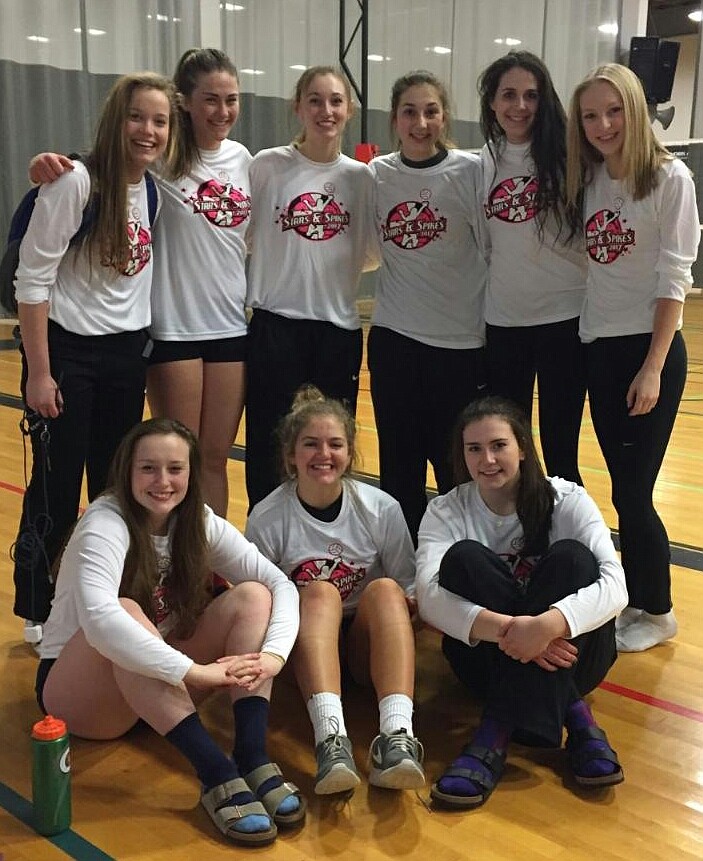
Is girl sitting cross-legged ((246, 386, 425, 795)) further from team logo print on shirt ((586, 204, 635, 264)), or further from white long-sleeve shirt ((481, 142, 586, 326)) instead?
team logo print on shirt ((586, 204, 635, 264))

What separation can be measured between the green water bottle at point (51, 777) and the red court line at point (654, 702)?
125cm

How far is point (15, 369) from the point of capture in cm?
650

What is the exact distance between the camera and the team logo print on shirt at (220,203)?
2471mm

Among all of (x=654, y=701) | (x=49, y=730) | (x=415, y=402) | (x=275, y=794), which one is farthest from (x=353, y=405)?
(x=49, y=730)

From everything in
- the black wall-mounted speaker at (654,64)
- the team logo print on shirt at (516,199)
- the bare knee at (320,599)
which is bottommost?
the bare knee at (320,599)

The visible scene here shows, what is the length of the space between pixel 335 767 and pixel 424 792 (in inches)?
7.8

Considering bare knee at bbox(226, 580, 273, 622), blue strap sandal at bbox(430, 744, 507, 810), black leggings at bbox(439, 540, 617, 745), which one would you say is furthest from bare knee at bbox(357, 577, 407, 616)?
blue strap sandal at bbox(430, 744, 507, 810)

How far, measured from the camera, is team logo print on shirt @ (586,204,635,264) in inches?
91.2

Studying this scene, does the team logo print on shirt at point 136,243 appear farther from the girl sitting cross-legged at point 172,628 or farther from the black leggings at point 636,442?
the black leggings at point 636,442

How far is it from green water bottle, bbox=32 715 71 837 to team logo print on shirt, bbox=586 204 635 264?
1.58 meters

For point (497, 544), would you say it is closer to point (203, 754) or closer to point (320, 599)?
point (320, 599)

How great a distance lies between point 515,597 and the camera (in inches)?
78.7

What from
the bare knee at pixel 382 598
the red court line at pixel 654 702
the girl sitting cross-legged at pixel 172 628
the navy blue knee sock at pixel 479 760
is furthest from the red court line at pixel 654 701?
the girl sitting cross-legged at pixel 172 628

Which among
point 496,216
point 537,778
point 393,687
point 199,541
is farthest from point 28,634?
point 496,216
